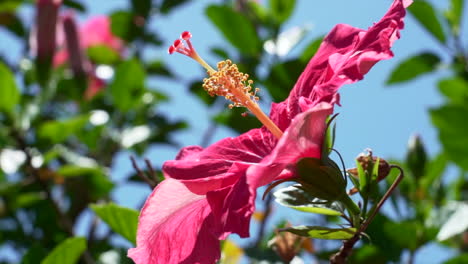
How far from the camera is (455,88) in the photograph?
2.34 meters

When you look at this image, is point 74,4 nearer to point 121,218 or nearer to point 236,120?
point 236,120

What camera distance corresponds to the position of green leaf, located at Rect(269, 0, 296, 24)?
91.1 inches

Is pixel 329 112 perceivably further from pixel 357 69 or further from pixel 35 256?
pixel 35 256

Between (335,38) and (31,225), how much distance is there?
5.25 feet

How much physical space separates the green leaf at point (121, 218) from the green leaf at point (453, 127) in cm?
122

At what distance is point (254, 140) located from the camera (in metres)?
1.05

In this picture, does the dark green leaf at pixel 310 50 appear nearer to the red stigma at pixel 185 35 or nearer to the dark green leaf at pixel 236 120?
the dark green leaf at pixel 236 120

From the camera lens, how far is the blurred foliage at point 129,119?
6.28 ft

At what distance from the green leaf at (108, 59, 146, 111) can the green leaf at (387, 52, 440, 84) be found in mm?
958

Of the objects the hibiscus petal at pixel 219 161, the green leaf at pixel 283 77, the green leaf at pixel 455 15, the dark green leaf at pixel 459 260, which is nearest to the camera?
the hibiscus petal at pixel 219 161

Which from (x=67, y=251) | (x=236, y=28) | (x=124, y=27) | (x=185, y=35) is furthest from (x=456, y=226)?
(x=124, y=27)

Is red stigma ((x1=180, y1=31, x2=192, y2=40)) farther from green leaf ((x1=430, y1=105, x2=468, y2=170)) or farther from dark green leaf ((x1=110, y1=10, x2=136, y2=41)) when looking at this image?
dark green leaf ((x1=110, y1=10, x2=136, y2=41))

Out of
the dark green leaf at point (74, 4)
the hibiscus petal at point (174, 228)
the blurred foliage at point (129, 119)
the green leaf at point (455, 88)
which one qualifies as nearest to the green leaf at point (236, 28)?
the blurred foliage at point (129, 119)

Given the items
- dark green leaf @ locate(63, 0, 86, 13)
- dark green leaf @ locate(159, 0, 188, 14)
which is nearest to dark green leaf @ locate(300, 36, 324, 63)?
dark green leaf @ locate(159, 0, 188, 14)
